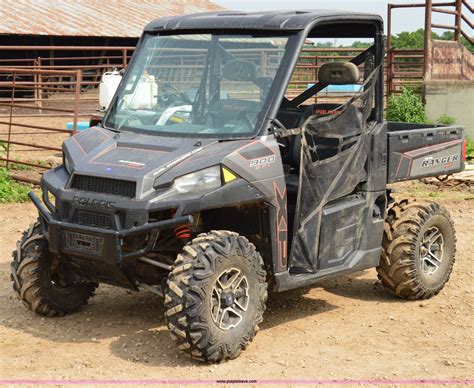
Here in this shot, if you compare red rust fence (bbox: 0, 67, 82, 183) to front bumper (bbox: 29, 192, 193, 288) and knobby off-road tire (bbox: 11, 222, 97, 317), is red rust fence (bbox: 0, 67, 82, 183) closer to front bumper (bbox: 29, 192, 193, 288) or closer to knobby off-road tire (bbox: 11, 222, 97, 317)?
knobby off-road tire (bbox: 11, 222, 97, 317)

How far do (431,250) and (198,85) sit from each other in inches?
91.5

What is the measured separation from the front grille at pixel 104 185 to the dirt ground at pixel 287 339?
3.23ft

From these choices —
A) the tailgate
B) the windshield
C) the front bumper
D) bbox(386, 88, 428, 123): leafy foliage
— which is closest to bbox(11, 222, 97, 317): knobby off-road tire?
the front bumper

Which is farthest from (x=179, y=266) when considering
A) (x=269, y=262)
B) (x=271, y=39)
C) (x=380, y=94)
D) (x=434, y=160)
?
(x=434, y=160)

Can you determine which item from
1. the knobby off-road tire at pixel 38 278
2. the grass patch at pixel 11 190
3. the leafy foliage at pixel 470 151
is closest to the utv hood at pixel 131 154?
the knobby off-road tire at pixel 38 278

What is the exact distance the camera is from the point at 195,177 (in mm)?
5570

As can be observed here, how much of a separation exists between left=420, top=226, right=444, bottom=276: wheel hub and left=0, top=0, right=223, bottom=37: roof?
733 inches

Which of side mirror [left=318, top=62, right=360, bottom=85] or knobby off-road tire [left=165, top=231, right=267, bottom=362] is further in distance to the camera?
side mirror [left=318, top=62, right=360, bottom=85]

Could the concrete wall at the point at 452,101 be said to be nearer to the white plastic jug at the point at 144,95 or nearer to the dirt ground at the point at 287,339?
the dirt ground at the point at 287,339

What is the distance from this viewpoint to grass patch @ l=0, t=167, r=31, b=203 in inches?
435

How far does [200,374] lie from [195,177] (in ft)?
3.69

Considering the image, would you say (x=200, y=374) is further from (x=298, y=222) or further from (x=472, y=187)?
(x=472, y=187)

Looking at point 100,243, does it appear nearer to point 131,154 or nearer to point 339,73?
point 131,154

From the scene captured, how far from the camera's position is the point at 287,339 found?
6121 mm
